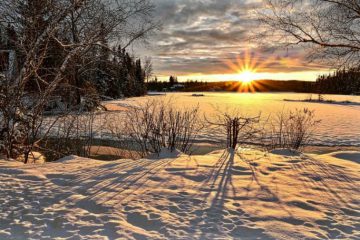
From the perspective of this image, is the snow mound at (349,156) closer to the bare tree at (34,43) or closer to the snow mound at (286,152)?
the snow mound at (286,152)

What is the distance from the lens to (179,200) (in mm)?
5383

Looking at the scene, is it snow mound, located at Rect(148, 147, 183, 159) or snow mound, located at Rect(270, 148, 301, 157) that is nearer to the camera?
snow mound, located at Rect(148, 147, 183, 159)

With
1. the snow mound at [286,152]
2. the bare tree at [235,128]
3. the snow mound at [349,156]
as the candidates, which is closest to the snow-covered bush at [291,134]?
the bare tree at [235,128]

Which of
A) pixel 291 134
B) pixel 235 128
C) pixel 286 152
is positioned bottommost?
pixel 286 152

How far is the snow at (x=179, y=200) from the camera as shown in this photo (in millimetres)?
4402

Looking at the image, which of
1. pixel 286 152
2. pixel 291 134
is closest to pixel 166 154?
pixel 286 152

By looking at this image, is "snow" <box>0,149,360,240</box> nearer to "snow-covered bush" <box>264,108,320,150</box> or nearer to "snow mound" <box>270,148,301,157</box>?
"snow mound" <box>270,148,301,157</box>

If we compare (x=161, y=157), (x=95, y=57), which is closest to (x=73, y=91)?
(x=95, y=57)

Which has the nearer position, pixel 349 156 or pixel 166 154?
pixel 349 156

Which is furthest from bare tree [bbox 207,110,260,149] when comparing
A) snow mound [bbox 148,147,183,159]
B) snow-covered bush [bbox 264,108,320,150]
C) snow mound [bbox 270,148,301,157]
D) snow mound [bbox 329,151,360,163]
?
snow mound [bbox 329,151,360,163]

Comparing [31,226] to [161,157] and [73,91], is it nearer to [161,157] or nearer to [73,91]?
[161,157]

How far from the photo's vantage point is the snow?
173 inches

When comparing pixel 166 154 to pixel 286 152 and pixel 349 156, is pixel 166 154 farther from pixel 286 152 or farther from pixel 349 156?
pixel 349 156

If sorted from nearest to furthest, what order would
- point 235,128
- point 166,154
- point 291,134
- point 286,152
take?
point 166,154
point 286,152
point 235,128
point 291,134
